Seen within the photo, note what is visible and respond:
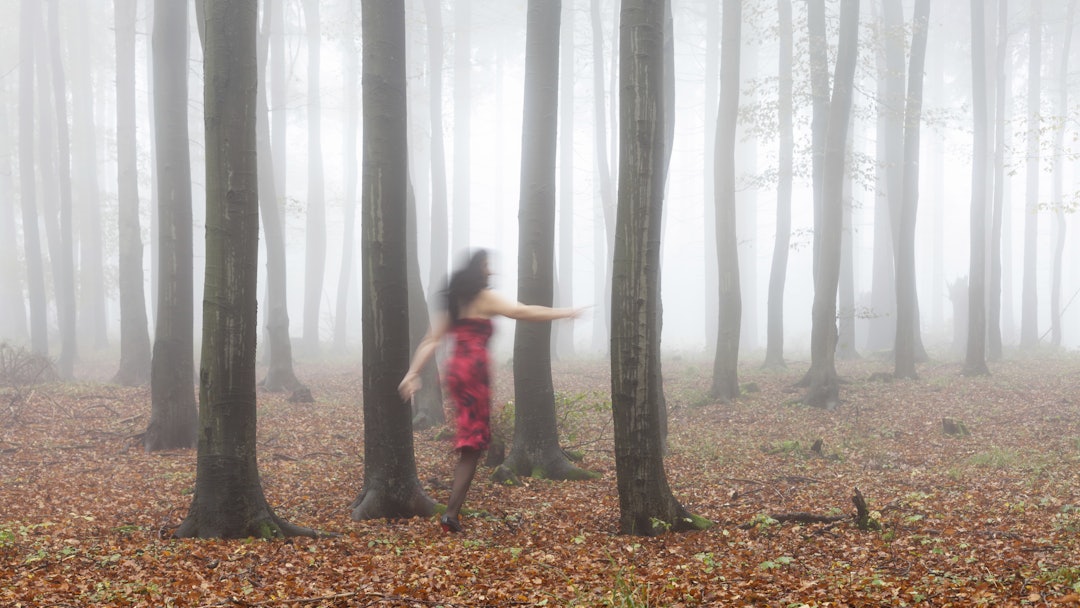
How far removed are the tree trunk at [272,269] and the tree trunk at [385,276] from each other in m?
8.98

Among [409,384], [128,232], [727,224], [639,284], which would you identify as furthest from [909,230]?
[128,232]

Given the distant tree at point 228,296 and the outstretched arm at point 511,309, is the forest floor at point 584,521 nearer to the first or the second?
the distant tree at point 228,296

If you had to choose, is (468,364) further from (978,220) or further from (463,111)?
(463,111)

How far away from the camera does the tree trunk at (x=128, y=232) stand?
15.5 m

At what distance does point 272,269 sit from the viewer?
54.8 ft

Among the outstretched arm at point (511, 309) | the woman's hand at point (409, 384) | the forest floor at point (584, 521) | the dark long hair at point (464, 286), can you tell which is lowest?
the forest floor at point (584, 521)

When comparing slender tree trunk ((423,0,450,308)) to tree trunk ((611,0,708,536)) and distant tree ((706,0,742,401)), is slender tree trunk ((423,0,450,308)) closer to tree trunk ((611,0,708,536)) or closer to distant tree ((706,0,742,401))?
distant tree ((706,0,742,401))

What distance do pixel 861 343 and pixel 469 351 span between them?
23.5 m

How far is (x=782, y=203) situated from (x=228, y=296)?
18.0 meters

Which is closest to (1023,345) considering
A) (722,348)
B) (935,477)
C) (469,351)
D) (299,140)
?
(722,348)

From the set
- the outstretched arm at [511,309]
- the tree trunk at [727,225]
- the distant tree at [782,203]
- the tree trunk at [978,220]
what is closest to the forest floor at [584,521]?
the tree trunk at [727,225]

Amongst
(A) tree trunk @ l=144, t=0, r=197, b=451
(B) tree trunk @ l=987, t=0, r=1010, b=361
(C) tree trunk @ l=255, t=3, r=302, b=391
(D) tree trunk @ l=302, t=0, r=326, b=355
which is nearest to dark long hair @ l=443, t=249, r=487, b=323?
(A) tree trunk @ l=144, t=0, r=197, b=451

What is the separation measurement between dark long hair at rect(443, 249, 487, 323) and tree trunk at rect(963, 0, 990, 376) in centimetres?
1426

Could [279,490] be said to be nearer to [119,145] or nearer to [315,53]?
[119,145]
